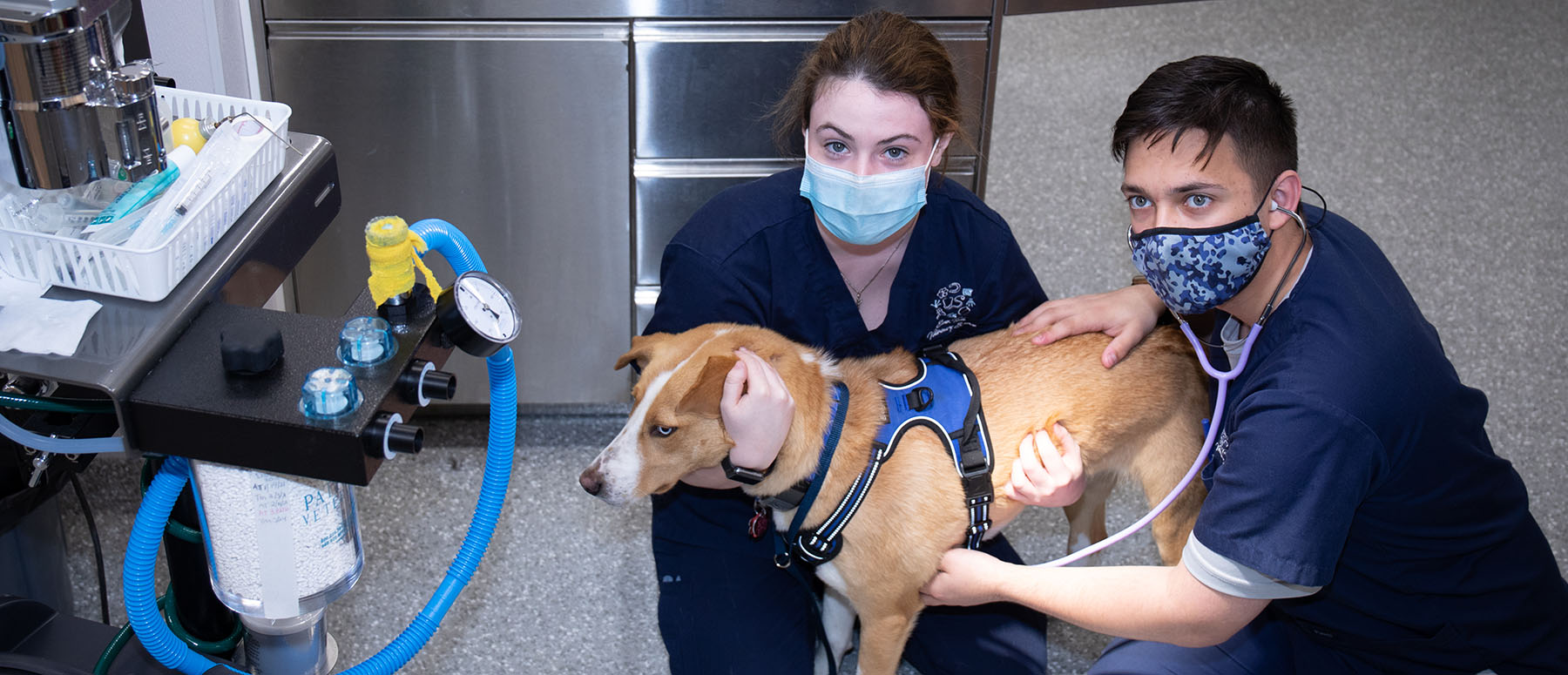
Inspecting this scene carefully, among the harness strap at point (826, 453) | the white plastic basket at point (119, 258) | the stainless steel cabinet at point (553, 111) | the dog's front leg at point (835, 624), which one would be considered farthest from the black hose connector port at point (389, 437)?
the stainless steel cabinet at point (553, 111)

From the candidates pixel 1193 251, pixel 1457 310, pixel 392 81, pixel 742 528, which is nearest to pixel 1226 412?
pixel 1193 251

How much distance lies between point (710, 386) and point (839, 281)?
0.44m

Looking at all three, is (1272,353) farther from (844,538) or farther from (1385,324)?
(844,538)

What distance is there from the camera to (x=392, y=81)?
2.35 meters

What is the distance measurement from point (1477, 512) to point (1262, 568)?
1.23ft

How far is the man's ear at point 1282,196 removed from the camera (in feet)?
4.79

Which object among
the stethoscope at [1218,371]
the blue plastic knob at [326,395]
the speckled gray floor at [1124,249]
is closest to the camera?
the blue plastic knob at [326,395]

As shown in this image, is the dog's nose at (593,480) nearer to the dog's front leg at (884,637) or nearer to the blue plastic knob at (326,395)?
the dog's front leg at (884,637)

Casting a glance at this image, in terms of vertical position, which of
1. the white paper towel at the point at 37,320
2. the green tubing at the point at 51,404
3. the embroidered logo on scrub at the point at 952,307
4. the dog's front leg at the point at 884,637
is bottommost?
the dog's front leg at the point at 884,637

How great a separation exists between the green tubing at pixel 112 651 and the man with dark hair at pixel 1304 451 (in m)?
1.09

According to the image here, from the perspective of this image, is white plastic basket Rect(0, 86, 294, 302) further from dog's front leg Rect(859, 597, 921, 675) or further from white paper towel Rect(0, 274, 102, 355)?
Answer: dog's front leg Rect(859, 597, 921, 675)

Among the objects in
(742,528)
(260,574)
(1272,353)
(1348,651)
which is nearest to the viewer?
(260,574)

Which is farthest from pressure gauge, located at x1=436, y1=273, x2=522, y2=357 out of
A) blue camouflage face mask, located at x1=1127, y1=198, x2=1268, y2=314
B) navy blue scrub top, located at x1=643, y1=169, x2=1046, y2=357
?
blue camouflage face mask, located at x1=1127, y1=198, x2=1268, y2=314

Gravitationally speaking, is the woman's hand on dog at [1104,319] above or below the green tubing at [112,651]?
above
